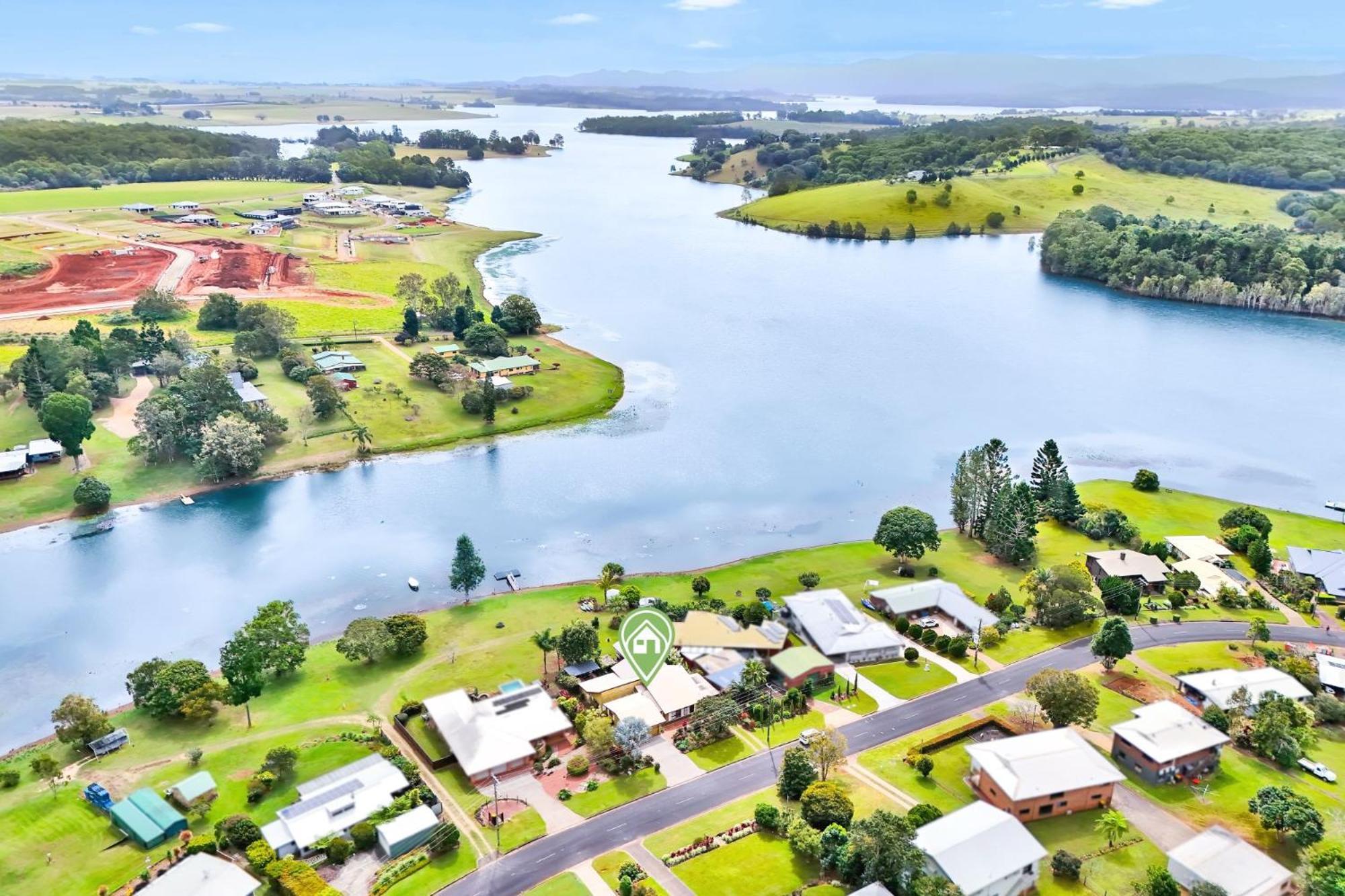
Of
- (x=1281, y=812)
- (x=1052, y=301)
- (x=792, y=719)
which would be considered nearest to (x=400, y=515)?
(x=792, y=719)

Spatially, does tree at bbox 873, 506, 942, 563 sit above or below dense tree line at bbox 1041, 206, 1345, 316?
below

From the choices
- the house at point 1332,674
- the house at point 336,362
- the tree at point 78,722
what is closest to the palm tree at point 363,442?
the house at point 336,362

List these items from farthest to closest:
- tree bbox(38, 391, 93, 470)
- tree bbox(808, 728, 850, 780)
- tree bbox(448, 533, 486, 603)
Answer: tree bbox(38, 391, 93, 470) < tree bbox(448, 533, 486, 603) < tree bbox(808, 728, 850, 780)

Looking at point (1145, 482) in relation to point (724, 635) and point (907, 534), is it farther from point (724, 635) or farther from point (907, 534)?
point (724, 635)

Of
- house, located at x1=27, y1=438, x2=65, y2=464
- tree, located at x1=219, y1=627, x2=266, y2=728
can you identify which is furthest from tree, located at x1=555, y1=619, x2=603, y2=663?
house, located at x1=27, y1=438, x2=65, y2=464

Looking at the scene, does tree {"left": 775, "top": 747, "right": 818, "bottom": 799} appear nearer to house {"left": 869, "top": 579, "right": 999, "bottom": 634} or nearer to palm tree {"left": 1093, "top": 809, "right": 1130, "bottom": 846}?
palm tree {"left": 1093, "top": 809, "right": 1130, "bottom": 846}
